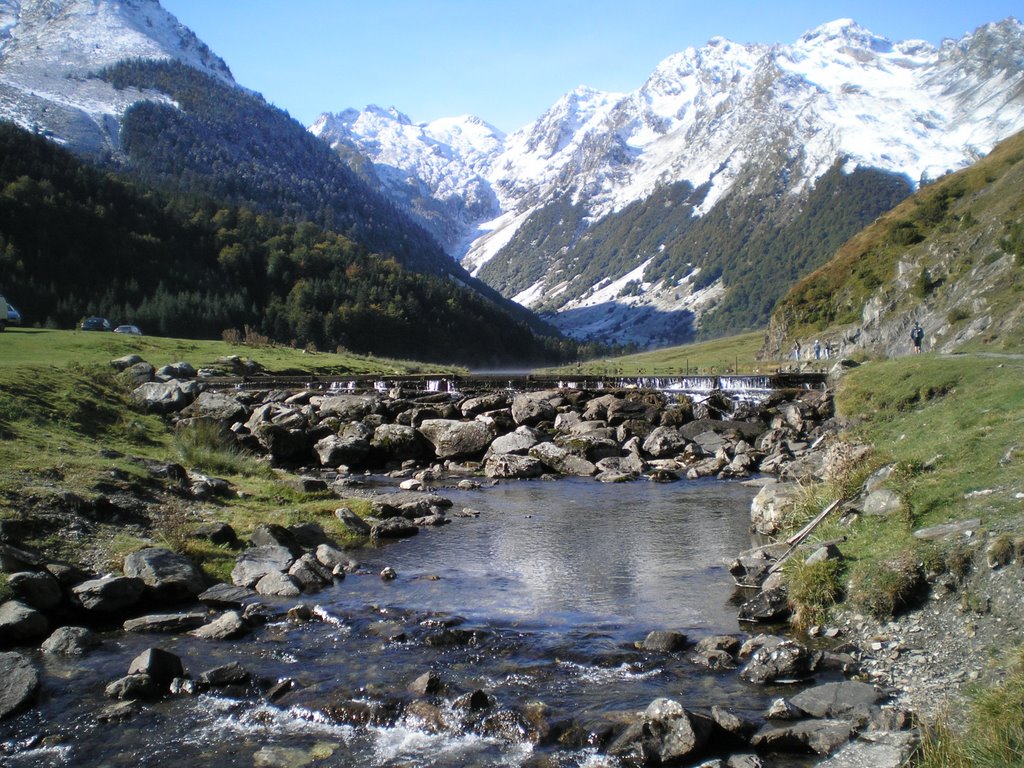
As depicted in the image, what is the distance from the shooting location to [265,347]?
75.0m

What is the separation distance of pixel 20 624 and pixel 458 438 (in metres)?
29.6

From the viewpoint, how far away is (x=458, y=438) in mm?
41844

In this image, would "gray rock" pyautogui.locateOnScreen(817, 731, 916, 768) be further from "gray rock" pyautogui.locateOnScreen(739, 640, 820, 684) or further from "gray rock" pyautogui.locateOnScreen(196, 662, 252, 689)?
"gray rock" pyautogui.locateOnScreen(196, 662, 252, 689)

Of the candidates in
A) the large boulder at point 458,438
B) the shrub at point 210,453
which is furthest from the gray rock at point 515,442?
the shrub at point 210,453

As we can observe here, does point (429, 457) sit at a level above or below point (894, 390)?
below

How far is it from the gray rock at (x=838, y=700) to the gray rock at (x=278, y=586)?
11.2 metres

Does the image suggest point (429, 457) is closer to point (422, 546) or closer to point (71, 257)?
point (422, 546)

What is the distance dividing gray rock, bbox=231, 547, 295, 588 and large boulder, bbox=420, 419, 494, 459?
74.9 feet

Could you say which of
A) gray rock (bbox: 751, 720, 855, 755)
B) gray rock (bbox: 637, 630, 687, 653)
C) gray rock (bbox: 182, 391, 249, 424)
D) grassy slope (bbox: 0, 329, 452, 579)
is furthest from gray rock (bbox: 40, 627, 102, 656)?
gray rock (bbox: 182, 391, 249, 424)


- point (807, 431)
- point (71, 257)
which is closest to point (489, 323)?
point (71, 257)

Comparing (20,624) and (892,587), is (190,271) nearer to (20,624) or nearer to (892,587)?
(20,624)

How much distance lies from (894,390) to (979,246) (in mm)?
48596

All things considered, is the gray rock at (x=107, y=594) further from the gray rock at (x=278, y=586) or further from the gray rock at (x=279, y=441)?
the gray rock at (x=279, y=441)

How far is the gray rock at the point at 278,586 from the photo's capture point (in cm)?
1661
